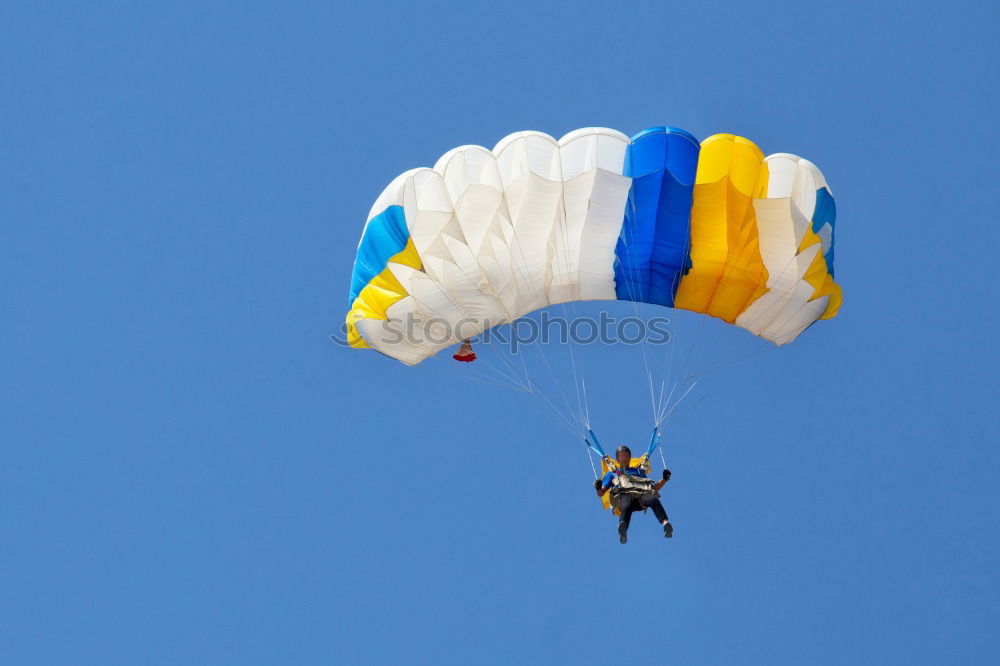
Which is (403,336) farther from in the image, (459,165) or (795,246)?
(795,246)

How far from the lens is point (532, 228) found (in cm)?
1888

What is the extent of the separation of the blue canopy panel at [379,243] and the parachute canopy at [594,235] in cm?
2

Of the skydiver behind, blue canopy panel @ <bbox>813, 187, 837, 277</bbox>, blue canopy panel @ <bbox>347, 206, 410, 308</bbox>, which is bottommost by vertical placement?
the skydiver behind

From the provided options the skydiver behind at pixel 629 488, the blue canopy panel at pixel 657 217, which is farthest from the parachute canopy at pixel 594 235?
the skydiver behind at pixel 629 488

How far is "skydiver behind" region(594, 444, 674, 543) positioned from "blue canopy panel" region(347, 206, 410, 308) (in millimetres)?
3579

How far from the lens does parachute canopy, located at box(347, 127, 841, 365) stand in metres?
18.4

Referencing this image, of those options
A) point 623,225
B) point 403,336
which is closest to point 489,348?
point 403,336

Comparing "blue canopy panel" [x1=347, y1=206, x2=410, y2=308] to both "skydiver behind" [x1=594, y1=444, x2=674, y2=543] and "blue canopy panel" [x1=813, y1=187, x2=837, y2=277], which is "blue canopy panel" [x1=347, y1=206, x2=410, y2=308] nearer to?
"skydiver behind" [x1=594, y1=444, x2=674, y2=543]

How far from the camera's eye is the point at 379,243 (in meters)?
19.1

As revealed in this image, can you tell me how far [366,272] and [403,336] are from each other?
37.0 inches

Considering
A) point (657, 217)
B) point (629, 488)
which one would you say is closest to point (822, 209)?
point (657, 217)

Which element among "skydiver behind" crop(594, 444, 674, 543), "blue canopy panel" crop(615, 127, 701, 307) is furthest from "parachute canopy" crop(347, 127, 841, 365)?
"skydiver behind" crop(594, 444, 674, 543)

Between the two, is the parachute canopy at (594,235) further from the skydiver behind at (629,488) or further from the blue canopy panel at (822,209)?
the skydiver behind at (629,488)

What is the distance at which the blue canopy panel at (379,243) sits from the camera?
18953 mm
